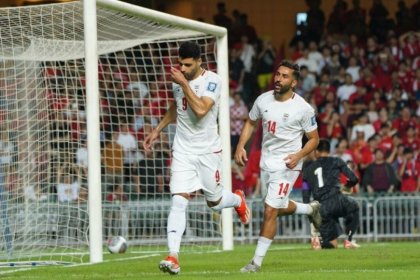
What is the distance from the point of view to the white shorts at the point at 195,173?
46.3ft

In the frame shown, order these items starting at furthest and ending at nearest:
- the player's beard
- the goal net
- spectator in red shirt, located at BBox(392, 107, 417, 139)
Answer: spectator in red shirt, located at BBox(392, 107, 417, 139) → the goal net → the player's beard

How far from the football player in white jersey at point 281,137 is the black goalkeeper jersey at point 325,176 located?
14.7 feet

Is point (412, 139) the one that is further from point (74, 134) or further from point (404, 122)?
point (74, 134)

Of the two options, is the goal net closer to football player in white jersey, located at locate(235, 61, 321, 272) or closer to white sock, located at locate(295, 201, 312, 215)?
white sock, located at locate(295, 201, 312, 215)

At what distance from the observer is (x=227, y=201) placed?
50.0ft

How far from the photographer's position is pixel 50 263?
17.2 m

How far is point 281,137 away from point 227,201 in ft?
3.26

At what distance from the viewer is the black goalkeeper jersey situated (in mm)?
19531

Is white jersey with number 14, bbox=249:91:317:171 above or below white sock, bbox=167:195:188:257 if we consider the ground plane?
above

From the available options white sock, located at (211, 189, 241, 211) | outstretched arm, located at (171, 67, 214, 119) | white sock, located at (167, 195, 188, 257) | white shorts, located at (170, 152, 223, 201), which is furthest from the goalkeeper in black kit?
white sock, located at (167, 195, 188, 257)

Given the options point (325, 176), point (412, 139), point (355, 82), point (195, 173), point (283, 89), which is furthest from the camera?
point (355, 82)

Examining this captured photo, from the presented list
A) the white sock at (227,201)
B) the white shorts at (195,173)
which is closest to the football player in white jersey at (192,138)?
the white shorts at (195,173)

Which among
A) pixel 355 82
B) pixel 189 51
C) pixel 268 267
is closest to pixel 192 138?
pixel 189 51

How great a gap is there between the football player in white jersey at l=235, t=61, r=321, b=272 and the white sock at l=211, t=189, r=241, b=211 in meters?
0.56
